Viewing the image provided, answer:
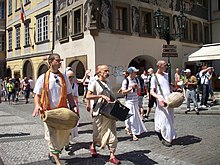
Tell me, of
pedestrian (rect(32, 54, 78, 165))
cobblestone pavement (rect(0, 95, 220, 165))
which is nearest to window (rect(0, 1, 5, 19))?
cobblestone pavement (rect(0, 95, 220, 165))

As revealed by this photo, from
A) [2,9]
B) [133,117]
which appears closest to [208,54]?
[133,117]

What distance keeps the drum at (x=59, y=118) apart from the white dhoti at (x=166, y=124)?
2650 mm

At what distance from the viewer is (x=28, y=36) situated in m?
26.9

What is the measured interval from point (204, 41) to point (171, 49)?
16.8 m

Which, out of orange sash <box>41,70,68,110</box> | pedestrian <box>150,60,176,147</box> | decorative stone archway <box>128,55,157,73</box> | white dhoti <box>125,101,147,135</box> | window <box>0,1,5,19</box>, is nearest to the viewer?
orange sash <box>41,70,68,110</box>

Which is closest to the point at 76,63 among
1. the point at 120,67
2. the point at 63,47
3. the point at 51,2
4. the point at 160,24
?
the point at 63,47

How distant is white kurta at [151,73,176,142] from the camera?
6398mm

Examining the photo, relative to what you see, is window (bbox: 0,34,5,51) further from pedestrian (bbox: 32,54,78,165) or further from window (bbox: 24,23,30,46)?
pedestrian (bbox: 32,54,78,165)

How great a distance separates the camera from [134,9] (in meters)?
20.2

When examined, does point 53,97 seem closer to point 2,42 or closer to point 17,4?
point 17,4

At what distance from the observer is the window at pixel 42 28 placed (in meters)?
24.0

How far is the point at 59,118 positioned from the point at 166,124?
2921 mm

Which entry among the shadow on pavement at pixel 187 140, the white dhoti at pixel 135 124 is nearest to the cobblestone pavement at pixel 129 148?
the shadow on pavement at pixel 187 140

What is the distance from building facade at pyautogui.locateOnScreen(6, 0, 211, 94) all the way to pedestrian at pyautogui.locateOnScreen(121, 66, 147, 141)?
10.8 metres
